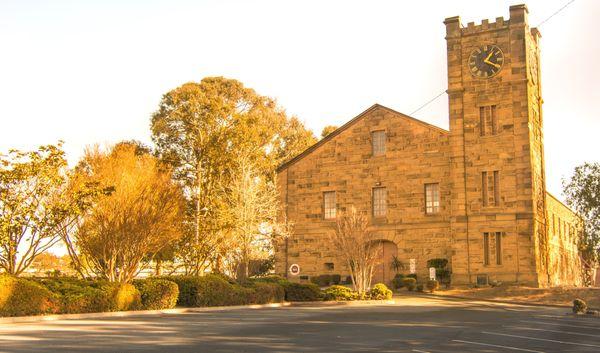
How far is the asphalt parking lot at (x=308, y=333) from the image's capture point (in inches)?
567

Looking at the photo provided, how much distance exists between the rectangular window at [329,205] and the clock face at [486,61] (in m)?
12.5

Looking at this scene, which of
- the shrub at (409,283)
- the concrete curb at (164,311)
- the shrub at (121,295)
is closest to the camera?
the concrete curb at (164,311)

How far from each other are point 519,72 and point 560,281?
15736 millimetres

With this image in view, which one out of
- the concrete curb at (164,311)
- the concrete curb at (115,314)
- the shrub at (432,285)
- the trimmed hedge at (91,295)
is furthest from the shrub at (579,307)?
the trimmed hedge at (91,295)

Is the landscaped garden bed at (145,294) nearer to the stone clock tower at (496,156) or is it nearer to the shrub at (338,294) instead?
the shrub at (338,294)

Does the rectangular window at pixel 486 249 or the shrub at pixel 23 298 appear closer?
the shrub at pixel 23 298

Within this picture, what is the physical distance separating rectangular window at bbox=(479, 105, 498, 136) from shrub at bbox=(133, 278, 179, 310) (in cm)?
2391

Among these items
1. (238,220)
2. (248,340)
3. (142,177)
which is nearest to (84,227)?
(142,177)

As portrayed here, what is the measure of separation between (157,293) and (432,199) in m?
23.1

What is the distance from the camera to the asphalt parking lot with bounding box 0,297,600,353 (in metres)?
14.4

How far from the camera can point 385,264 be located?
147ft

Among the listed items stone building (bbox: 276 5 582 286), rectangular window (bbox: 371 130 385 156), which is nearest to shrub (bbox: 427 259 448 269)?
stone building (bbox: 276 5 582 286)

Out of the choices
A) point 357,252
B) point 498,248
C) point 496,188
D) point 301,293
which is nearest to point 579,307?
point 357,252

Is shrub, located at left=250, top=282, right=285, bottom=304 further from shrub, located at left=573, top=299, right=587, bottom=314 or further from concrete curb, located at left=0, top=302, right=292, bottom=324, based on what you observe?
shrub, located at left=573, top=299, right=587, bottom=314
